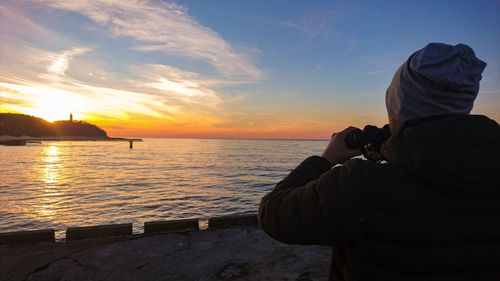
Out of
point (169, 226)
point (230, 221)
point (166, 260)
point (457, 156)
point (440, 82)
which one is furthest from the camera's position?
point (230, 221)

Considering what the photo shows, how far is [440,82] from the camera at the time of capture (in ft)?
3.48

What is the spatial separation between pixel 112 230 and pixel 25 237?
64.6 inches

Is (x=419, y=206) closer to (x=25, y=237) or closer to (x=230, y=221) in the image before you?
(x=230, y=221)

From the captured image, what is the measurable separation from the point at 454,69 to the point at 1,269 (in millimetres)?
6493

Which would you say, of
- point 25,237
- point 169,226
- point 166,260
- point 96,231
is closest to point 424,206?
point 166,260

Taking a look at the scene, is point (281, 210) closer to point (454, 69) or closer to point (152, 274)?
point (454, 69)

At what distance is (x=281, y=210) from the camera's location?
3.42 ft

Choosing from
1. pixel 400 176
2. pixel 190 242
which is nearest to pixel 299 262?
pixel 190 242

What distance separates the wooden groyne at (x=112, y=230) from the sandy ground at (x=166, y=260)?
0.70 feet

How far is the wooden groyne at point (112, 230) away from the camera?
5445mm

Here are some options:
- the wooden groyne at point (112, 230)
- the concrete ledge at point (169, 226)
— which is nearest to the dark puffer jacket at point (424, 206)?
the concrete ledge at point (169, 226)

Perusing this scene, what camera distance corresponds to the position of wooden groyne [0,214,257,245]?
545 cm

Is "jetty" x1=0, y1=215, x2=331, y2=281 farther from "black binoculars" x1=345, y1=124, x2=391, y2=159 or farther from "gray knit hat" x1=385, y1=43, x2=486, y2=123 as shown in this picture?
"gray knit hat" x1=385, y1=43, x2=486, y2=123

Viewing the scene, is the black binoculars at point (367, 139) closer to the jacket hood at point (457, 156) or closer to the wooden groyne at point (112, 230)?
the jacket hood at point (457, 156)
